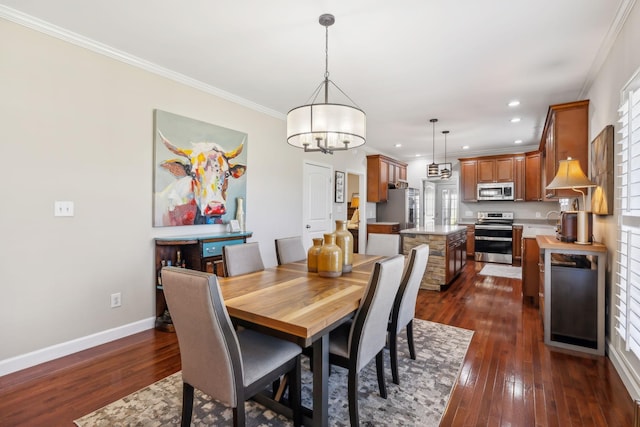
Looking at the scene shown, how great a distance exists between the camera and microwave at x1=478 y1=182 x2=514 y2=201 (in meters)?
6.70

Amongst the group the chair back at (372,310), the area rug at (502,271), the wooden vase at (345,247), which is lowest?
the area rug at (502,271)

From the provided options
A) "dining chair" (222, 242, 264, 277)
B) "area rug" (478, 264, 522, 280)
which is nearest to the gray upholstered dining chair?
"dining chair" (222, 242, 264, 277)

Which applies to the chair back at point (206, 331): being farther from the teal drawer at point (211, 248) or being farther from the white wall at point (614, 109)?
the white wall at point (614, 109)

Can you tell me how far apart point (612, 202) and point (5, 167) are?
4.51 meters

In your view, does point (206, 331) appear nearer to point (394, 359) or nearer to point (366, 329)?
point (366, 329)

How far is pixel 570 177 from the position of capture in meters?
2.79

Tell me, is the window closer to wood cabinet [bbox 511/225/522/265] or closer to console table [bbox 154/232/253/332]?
console table [bbox 154/232/253/332]

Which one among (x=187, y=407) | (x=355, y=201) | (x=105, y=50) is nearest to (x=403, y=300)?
(x=187, y=407)

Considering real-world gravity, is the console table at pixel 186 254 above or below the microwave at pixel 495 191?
below

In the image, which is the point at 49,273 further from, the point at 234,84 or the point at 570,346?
the point at 570,346

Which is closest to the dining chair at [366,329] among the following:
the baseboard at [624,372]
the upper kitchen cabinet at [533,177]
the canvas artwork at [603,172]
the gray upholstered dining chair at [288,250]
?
the gray upholstered dining chair at [288,250]

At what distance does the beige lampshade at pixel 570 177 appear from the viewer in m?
2.74

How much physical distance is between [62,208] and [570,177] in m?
4.31

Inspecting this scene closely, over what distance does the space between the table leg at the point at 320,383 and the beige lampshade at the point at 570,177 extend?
2590 mm
